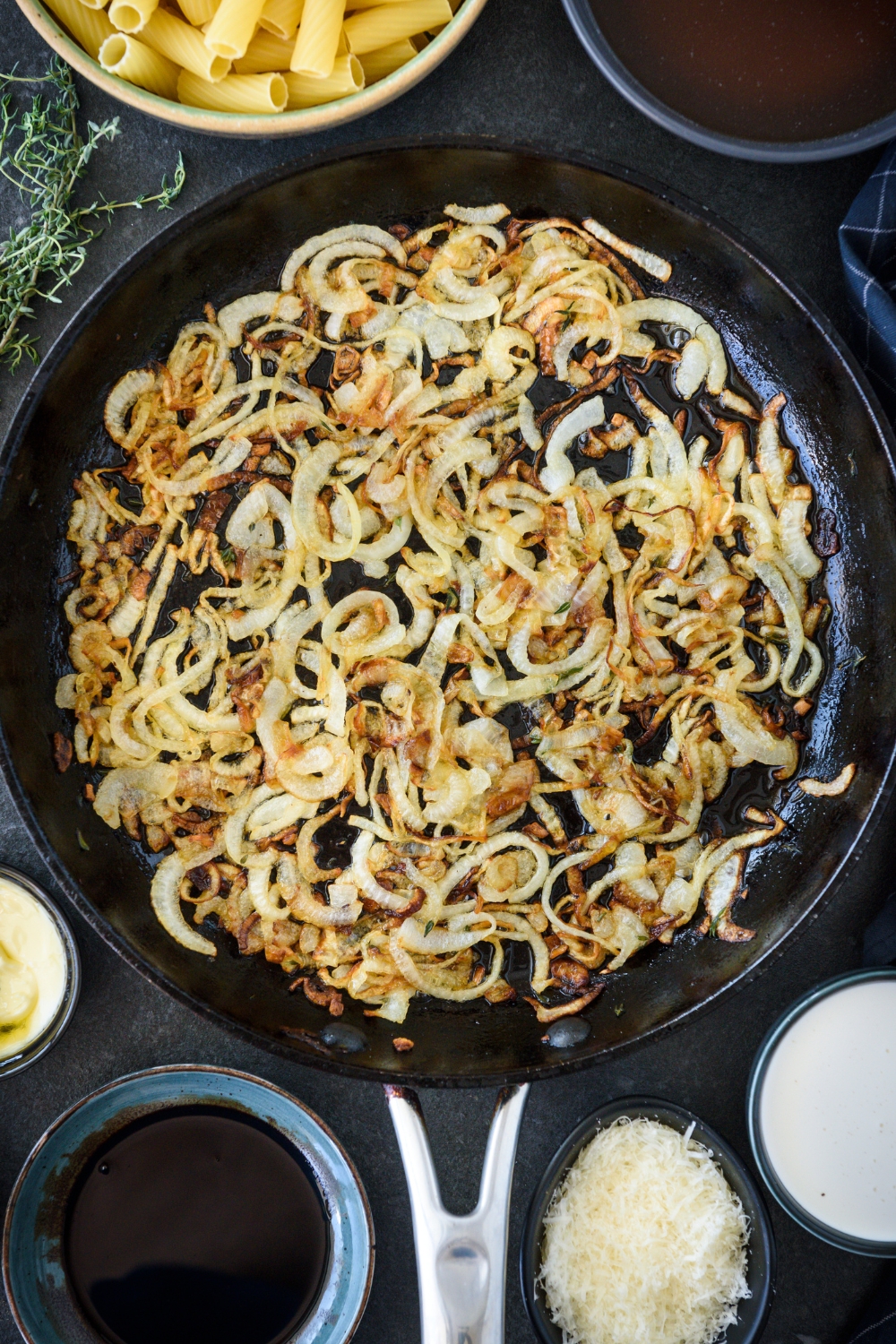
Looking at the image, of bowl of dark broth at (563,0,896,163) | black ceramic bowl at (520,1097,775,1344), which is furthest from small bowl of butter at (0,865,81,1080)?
bowl of dark broth at (563,0,896,163)

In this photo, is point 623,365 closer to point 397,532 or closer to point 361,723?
point 397,532

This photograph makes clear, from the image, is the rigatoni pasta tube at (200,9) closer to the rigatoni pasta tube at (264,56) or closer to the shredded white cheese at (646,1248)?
the rigatoni pasta tube at (264,56)

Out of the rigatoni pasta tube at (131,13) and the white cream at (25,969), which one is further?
the white cream at (25,969)

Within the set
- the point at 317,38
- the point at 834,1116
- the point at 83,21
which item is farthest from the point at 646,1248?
the point at 83,21

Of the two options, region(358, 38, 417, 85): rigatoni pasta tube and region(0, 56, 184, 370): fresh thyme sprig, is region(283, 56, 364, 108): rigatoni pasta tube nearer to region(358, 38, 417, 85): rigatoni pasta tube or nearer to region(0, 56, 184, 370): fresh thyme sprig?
region(358, 38, 417, 85): rigatoni pasta tube

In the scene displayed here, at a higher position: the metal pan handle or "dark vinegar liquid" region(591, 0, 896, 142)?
"dark vinegar liquid" region(591, 0, 896, 142)

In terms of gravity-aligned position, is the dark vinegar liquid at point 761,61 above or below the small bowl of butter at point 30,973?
above

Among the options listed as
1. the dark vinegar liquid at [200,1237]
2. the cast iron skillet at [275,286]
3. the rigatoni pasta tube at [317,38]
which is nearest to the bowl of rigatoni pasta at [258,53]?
the rigatoni pasta tube at [317,38]
